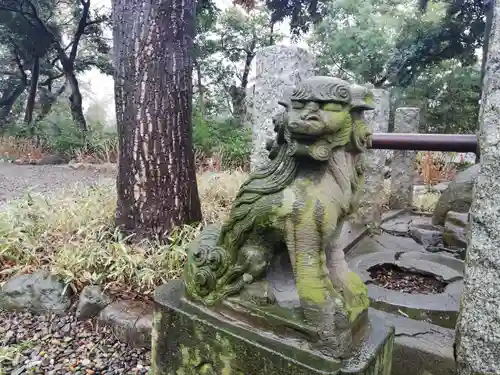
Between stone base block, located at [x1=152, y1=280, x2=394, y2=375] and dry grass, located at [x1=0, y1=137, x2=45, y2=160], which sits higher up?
dry grass, located at [x1=0, y1=137, x2=45, y2=160]

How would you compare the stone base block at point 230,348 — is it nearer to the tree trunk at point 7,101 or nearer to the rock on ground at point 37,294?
the rock on ground at point 37,294

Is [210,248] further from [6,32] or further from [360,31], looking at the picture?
[360,31]

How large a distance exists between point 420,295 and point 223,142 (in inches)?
229

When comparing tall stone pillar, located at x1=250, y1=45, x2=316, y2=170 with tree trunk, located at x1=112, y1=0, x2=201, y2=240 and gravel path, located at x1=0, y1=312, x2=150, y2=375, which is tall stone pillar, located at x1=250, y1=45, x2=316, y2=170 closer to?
tree trunk, located at x1=112, y1=0, x2=201, y2=240

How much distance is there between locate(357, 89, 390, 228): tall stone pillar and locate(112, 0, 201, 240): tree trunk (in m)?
1.89

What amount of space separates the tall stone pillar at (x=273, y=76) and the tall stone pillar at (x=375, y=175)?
46.2 inches

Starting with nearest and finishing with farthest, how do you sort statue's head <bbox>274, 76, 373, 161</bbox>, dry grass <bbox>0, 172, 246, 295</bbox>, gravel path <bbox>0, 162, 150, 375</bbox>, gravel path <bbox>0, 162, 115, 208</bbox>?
statue's head <bbox>274, 76, 373, 161</bbox> → gravel path <bbox>0, 162, 150, 375</bbox> → dry grass <bbox>0, 172, 246, 295</bbox> → gravel path <bbox>0, 162, 115, 208</bbox>

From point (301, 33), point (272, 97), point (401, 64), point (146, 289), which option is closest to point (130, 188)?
point (146, 289)

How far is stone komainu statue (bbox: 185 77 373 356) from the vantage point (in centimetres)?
127

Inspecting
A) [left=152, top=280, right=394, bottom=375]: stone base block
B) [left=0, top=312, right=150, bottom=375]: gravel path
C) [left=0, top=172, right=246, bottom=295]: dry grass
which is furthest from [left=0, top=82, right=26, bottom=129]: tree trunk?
[left=152, top=280, right=394, bottom=375]: stone base block

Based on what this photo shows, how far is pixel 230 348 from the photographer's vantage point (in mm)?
1464

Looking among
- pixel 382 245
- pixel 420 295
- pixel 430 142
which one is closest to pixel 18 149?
pixel 382 245

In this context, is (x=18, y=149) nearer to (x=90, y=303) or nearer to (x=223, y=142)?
(x=223, y=142)

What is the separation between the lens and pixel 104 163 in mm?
8680
